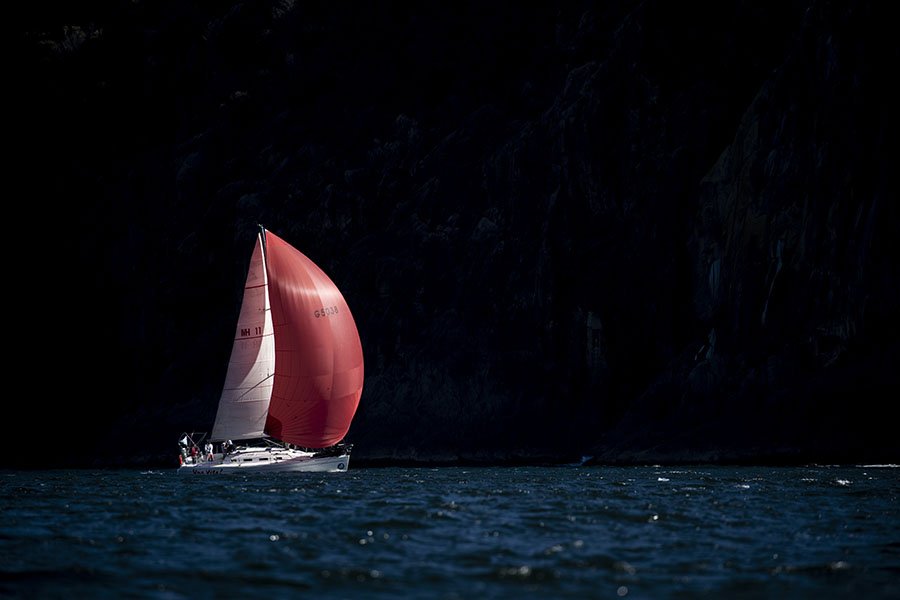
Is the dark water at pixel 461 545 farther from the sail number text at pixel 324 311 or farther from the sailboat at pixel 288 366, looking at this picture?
the sail number text at pixel 324 311

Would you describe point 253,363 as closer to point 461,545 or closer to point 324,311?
point 324,311

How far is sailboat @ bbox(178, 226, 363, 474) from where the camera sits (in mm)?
61562

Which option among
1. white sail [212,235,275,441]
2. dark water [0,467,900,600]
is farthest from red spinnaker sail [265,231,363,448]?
dark water [0,467,900,600]

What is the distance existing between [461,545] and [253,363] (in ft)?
136

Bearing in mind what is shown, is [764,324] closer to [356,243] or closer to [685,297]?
[685,297]

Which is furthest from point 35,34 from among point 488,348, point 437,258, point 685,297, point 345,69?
point 685,297

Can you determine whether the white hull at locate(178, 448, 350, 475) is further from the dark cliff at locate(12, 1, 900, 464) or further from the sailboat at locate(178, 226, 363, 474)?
the dark cliff at locate(12, 1, 900, 464)

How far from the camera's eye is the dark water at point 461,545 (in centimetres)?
1791

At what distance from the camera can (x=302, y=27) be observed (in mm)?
108125

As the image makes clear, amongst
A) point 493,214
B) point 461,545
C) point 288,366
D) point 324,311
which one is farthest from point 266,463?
point 461,545

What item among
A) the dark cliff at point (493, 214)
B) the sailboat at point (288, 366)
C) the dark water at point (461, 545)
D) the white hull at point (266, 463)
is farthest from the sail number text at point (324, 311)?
the dark water at point (461, 545)

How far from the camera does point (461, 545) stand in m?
22.6

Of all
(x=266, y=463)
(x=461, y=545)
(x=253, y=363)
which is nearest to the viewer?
(x=461, y=545)

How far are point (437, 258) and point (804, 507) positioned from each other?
60890 mm
